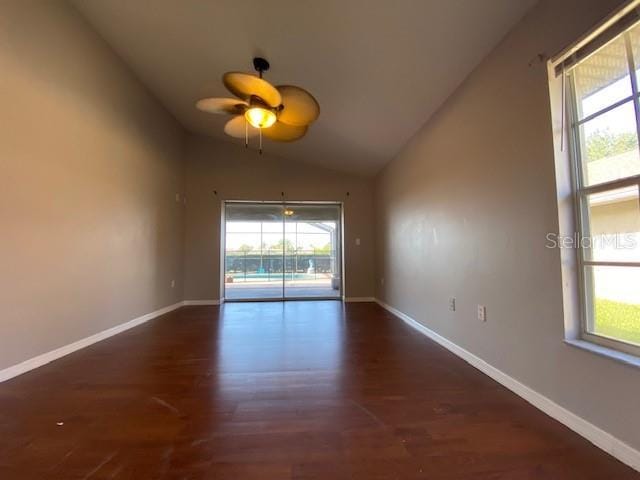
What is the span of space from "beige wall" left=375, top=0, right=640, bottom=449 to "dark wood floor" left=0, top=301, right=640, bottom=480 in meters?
0.24

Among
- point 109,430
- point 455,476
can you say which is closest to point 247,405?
point 109,430

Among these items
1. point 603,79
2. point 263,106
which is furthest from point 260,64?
point 603,79

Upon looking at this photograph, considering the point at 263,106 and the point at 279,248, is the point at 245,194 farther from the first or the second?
the point at 263,106

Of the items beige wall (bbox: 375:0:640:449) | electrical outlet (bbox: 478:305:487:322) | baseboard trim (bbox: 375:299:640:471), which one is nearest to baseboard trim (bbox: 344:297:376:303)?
beige wall (bbox: 375:0:640:449)

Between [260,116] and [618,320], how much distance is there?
2.55 metres

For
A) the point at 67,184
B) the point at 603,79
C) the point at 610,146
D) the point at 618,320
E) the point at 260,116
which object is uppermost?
the point at 260,116

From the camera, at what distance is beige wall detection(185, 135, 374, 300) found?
5328 mm

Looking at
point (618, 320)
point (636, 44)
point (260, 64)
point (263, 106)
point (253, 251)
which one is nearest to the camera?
point (636, 44)

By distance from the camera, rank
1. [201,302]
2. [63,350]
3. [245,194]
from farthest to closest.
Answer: [245,194] < [201,302] < [63,350]

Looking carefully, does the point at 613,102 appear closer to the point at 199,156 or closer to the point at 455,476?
the point at 455,476

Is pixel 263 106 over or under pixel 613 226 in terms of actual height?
over

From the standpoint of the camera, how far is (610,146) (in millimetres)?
1418

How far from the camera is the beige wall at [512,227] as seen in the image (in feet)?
4.75

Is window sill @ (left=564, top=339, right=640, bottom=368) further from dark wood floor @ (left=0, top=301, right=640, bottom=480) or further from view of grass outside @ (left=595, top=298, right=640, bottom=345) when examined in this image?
dark wood floor @ (left=0, top=301, right=640, bottom=480)
